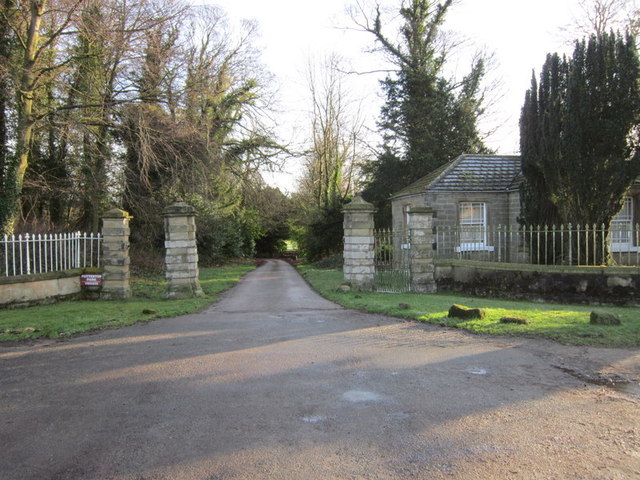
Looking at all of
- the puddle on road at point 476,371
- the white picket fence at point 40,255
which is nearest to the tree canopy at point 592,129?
the puddle on road at point 476,371

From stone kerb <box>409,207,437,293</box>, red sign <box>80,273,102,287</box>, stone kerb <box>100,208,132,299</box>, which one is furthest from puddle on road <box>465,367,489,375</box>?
red sign <box>80,273,102,287</box>

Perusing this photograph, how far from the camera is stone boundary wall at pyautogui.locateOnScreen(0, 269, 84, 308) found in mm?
10555

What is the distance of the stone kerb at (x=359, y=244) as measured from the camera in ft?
43.5

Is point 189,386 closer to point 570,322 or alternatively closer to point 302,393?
point 302,393

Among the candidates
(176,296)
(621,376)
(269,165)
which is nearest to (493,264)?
(621,376)

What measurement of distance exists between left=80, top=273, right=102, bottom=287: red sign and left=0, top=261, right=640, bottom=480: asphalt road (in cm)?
566

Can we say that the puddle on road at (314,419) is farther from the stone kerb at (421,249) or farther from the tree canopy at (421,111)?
the tree canopy at (421,111)

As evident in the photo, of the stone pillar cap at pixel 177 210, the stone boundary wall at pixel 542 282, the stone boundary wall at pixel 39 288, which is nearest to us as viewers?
the stone boundary wall at pixel 39 288

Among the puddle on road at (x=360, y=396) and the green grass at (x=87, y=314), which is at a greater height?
the green grass at (x=87, y=314)

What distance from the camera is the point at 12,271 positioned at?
1156 cm

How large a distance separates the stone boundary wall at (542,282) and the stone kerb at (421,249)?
52 centimetres

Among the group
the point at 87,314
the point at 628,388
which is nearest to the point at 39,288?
the point at 87,314

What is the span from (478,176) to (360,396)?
1699cm

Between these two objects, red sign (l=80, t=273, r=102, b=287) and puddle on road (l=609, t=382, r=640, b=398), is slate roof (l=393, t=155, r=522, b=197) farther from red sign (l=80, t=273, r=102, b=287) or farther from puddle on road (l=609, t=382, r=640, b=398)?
puddle on road (l=609, t=382, r=640, b=398)
